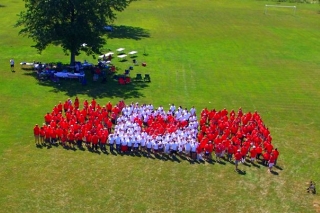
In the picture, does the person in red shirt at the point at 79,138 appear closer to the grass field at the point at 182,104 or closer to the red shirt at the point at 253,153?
the grass field at the point at 182,104

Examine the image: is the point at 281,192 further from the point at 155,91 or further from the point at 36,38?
the point at 36,38

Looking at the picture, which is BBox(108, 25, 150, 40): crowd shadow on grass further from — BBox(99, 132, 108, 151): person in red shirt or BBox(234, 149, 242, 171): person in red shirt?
BBox(234, 149, 242, 171): person in red shirt

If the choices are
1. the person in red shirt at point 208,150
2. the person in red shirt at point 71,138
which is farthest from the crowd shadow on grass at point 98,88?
the person in red shirt at point 208,150

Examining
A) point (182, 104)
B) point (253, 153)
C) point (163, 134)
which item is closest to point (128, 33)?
point (182, 104)

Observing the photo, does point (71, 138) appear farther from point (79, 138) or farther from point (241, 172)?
point (241, 172)

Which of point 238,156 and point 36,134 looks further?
point 36,134
